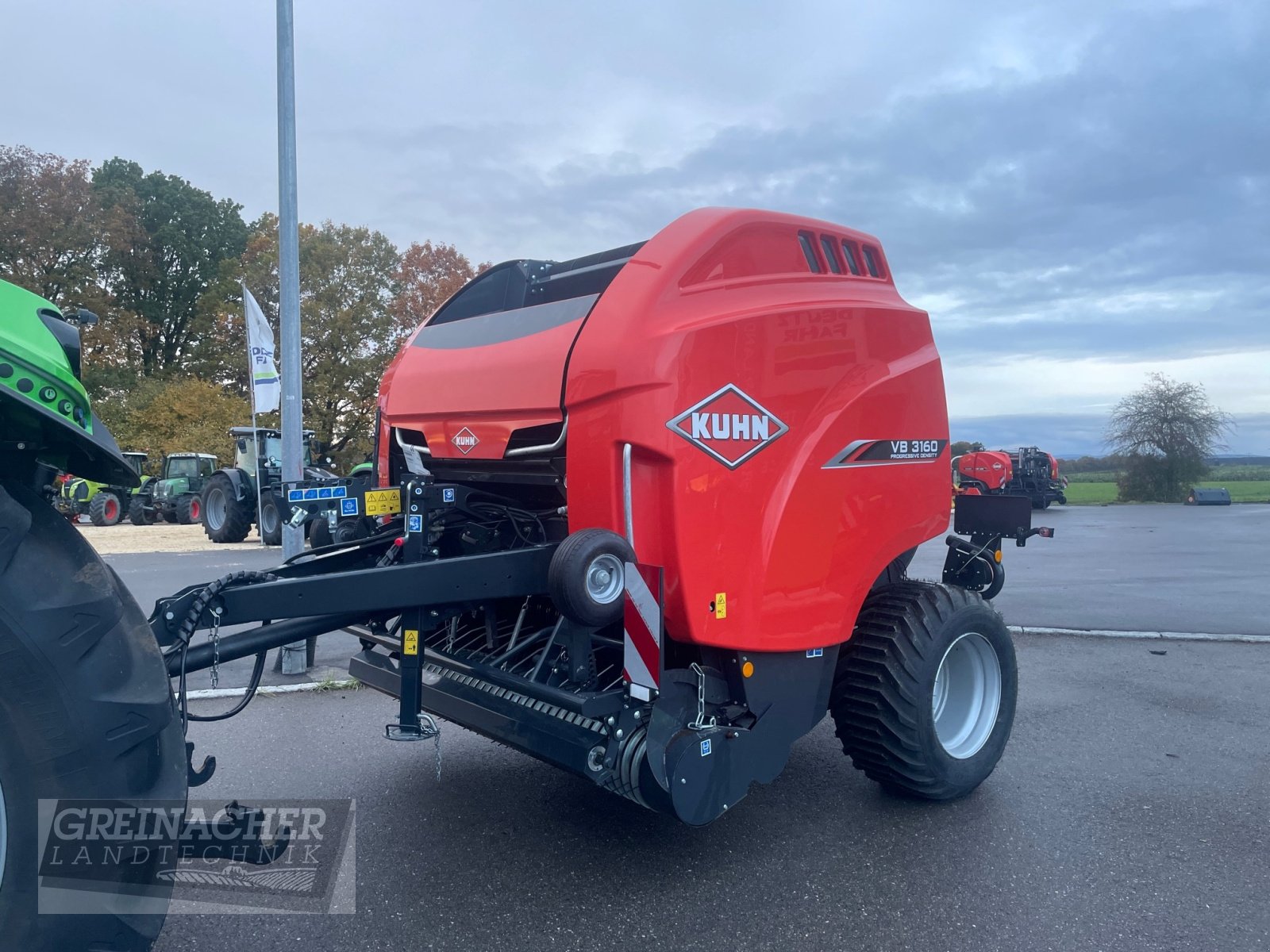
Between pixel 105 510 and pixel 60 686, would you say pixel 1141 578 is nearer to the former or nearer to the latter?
pixel 60 686

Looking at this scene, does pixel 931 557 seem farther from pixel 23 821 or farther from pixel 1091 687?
pixel 23 821

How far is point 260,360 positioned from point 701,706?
11.4m

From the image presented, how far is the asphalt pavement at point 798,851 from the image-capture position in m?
3.08

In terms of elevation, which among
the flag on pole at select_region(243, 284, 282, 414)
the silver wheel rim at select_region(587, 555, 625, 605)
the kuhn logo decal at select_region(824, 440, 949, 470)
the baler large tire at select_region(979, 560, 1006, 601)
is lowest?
the baler large tire at select_region(979, 560, 1006, 601)

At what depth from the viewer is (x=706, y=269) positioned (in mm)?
3582

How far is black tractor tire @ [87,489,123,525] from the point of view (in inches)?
981

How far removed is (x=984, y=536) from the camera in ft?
18.0

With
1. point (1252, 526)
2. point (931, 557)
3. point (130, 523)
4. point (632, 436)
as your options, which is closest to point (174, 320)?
point (130, 523)

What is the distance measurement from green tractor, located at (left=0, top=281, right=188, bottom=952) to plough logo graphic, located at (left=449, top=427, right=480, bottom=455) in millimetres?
1883

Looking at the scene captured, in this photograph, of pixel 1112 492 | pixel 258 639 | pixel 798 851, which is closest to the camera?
pixel 258 639

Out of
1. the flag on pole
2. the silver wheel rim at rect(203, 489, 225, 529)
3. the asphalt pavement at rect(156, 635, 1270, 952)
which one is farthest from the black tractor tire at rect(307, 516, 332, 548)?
the silver wheel rim at rect(203, 489, 225, 529)

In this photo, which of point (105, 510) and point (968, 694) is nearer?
point (968, 694)

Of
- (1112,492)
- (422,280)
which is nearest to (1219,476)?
(1112,492)

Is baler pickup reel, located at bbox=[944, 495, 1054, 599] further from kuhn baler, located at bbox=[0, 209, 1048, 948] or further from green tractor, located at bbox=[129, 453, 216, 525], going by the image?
green tractor, located at bbox=[129, 453, 216, 525]
